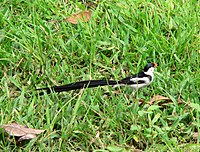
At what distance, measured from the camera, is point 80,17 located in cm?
457

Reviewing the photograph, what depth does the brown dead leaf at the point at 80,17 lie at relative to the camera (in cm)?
452

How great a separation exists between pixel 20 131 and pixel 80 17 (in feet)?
5.10

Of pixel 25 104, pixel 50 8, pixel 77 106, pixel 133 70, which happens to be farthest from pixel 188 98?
pixel 50 8

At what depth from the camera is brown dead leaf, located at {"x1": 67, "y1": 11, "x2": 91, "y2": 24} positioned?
452 cm

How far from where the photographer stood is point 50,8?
4648 millimetres

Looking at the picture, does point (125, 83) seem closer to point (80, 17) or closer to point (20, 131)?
point (20, 131)

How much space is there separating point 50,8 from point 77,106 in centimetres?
143

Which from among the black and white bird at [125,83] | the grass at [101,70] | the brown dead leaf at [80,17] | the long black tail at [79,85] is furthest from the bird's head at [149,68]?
the brown dead leaf at [80,17]

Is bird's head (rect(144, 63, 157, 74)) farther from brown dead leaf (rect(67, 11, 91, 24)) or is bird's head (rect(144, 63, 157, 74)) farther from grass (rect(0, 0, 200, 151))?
brown dead leaf (rect(67, 11, 91, 24))

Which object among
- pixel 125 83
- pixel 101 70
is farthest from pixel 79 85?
pixel 101 70

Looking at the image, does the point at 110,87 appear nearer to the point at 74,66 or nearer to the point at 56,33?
the point at 74,66

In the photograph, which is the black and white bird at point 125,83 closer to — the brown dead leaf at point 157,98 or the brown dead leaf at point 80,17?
the brown dead leaf at point 157,98

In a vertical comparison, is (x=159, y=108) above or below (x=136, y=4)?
below

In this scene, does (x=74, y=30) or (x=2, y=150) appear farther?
(x=74, y=30)
